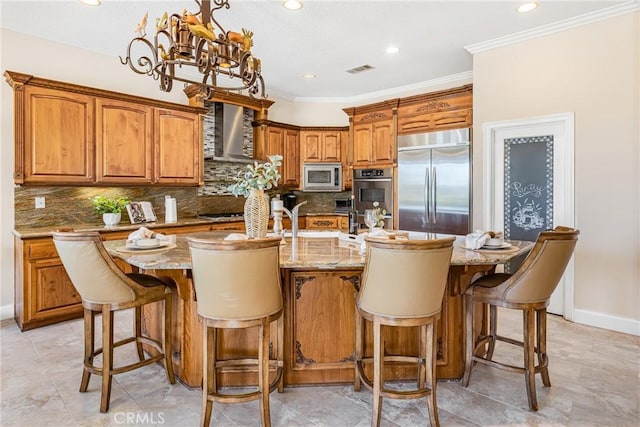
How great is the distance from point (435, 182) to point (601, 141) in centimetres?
183

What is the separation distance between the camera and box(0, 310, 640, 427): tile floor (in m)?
2.07

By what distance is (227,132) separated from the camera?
5324 mm

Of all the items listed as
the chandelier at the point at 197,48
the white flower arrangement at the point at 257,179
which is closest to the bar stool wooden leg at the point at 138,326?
the white flower arrangement at the point at 257,179

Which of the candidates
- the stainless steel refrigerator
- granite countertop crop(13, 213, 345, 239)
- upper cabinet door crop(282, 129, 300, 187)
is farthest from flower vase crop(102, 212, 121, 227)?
the stainless steel refrigerator

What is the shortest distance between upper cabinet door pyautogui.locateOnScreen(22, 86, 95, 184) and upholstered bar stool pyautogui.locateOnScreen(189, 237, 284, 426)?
285 cm

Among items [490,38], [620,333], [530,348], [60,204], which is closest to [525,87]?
[490,38]

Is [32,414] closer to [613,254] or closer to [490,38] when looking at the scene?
[613,254]

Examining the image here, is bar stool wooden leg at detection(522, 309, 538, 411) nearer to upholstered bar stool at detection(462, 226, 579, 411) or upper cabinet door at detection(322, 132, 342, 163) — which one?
upholstered bar stool at detection(462, 226, 579, 411)

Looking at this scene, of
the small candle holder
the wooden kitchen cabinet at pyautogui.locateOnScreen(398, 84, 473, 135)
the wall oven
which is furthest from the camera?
the wall oven

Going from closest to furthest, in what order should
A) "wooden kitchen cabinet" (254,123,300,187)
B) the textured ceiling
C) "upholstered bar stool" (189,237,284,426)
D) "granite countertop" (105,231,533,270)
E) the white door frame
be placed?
"upholstered bar stool" (189,237,284,426) < "granite countertop" (105,231,533,270) < the textured ceiling < the white door frame < "wooden kitchen cabinet" (254,123,300,187)

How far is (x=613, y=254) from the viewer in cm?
346

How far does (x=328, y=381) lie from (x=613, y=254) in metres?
2.97

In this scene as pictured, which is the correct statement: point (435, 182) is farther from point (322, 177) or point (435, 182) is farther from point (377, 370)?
point (377, 370)

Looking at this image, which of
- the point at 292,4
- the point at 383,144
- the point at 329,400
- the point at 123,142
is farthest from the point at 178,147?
the point at 329,400
